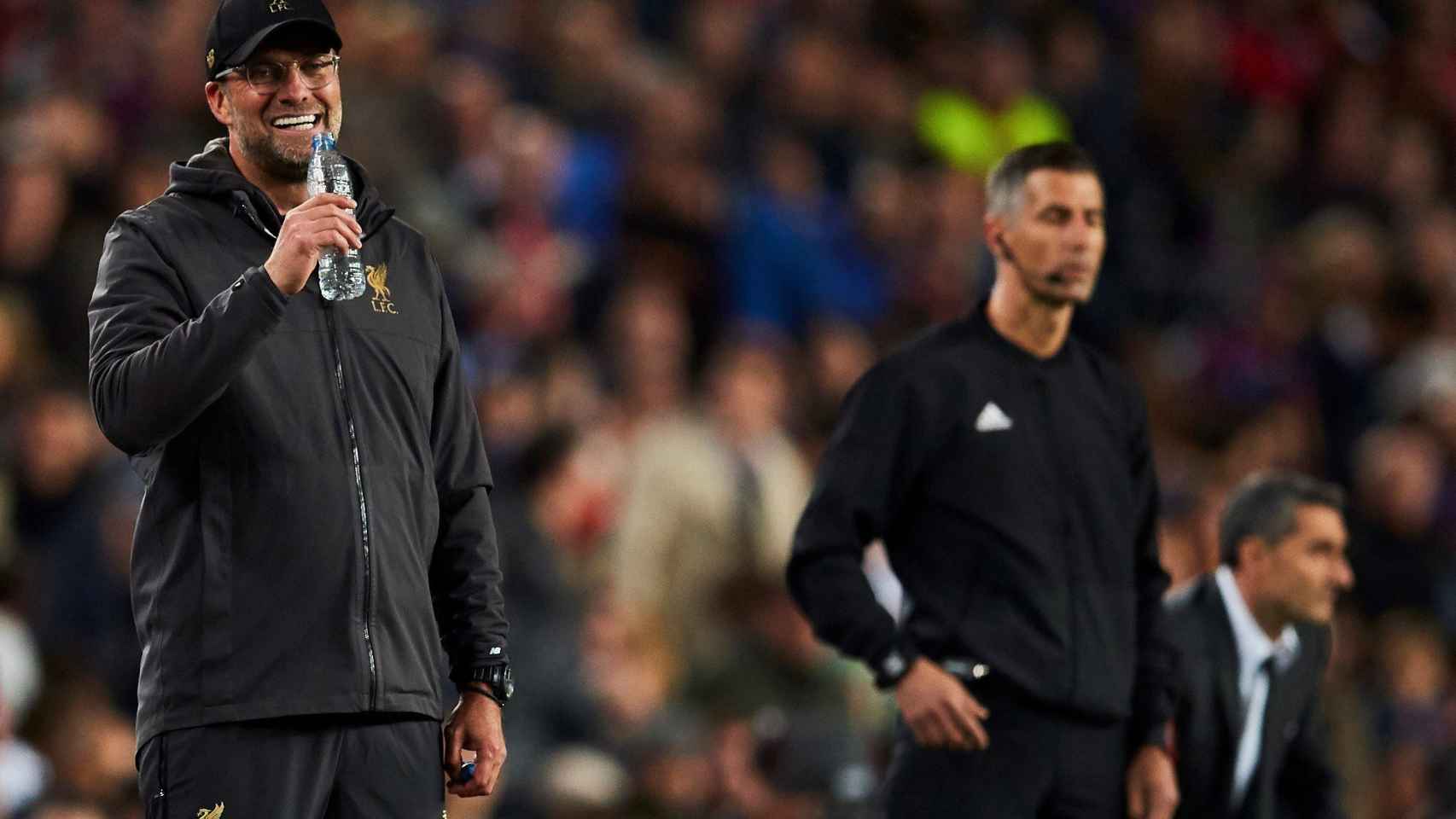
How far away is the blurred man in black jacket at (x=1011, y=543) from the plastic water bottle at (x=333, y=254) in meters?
1.56

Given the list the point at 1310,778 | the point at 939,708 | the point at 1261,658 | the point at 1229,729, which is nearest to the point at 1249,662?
the point at 1261,658

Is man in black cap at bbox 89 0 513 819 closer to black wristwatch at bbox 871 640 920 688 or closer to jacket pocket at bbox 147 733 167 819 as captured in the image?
jacket pocket at bbox 147 733 167 819

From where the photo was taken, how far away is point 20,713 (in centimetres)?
750

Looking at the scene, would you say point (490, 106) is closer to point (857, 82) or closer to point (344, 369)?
point (857, 82)

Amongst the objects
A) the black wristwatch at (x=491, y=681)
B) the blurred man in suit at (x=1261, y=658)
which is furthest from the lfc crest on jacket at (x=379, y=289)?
the blurred man in suit at (x=1261, y=658)

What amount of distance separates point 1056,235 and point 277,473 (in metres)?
2.08

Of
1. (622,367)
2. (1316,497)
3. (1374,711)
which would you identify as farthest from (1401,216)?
(1316,497)

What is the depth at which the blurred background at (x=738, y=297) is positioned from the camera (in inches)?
316

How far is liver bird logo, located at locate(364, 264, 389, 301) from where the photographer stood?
13.3 feet

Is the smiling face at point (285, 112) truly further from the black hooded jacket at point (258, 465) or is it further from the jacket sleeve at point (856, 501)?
the jacket sleeve at point (856, 501)

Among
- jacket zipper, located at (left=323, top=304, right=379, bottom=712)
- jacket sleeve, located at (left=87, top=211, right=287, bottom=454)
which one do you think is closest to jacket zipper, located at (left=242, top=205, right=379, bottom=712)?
jacket zipper, located at (left=323, top=304, right=379, bottom=712)

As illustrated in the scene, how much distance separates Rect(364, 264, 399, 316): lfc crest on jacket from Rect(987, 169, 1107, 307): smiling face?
1748 millimetres

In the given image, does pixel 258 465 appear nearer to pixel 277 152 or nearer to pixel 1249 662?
pixel 277 152

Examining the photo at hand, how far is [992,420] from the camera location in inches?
208
